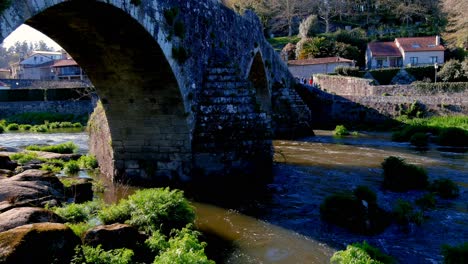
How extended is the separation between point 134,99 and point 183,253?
269 inches

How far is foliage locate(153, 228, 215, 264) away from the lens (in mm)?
5812

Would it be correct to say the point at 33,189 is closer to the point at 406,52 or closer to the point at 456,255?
the point at 456,255

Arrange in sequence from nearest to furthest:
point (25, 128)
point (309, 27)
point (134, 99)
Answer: point (134, 99)
point (25, 128)
point (309, 27)

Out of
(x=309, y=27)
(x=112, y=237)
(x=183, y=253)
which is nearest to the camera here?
(x=183, y=253)

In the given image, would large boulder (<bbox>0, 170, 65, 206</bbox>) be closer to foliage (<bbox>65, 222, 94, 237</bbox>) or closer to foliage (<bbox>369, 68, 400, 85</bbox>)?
foliage (<bbox>65, 222, 94, 237</bbox>)

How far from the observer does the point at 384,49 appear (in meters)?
50.8

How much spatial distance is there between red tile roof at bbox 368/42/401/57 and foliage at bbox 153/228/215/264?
46877 mm

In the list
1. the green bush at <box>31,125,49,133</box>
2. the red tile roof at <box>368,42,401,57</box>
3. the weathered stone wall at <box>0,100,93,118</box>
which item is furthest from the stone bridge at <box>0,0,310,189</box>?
the red tile roof at <box>368,42,401,57</box>

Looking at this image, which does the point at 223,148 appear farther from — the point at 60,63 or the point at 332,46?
the point at 60,63

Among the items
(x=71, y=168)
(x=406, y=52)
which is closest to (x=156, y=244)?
(x=71, y=168)

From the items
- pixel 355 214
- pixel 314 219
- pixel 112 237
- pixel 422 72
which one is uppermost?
pixel 422 72

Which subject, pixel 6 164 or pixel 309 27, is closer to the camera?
pixel 6 164

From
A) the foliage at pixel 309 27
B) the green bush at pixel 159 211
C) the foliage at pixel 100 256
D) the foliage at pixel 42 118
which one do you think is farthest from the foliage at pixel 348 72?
the foliage at pixel 100 256

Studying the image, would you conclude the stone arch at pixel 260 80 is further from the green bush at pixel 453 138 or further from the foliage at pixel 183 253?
the foliage at pixel 183 253
